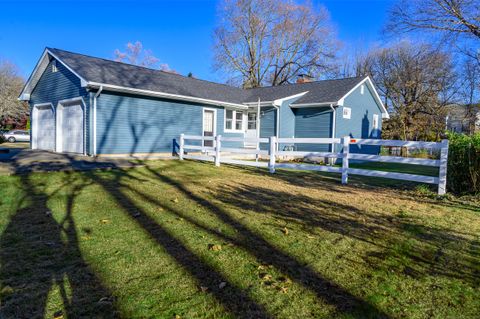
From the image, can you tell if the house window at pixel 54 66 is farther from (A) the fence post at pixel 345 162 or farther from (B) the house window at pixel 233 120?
(A) the fence post at pixel 345 162

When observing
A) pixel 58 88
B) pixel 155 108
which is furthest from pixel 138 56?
pixel 155 108

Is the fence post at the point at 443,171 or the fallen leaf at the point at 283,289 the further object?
the fence post at the point at 443,171

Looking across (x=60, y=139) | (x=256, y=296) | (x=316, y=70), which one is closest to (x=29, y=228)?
(x=256, y=296)

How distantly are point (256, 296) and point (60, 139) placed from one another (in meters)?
15.3

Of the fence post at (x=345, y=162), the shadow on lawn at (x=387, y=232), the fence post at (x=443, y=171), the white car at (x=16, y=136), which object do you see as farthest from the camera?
the white car at (x=16, y=136)

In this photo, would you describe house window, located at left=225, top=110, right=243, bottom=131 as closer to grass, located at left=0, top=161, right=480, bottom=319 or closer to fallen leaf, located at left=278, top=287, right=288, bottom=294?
grass, located at left=0, top=161, right=480, bottom=319

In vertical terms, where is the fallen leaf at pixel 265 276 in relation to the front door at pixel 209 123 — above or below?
below

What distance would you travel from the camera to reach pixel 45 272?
3.12 meters

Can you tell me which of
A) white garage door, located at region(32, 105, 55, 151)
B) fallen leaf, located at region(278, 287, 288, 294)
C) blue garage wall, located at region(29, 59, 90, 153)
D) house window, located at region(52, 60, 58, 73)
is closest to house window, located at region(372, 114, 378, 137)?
blue garage wall, located at region(29, 59, 90, 153)

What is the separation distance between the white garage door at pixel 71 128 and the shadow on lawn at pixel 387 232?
9508 mm

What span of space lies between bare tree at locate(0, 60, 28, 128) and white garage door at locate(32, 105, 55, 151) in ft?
96.2

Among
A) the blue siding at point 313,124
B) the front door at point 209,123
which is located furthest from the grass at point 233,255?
the blue siding at point 313,124

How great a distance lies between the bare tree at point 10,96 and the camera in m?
40.7

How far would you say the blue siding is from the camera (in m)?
17.5
